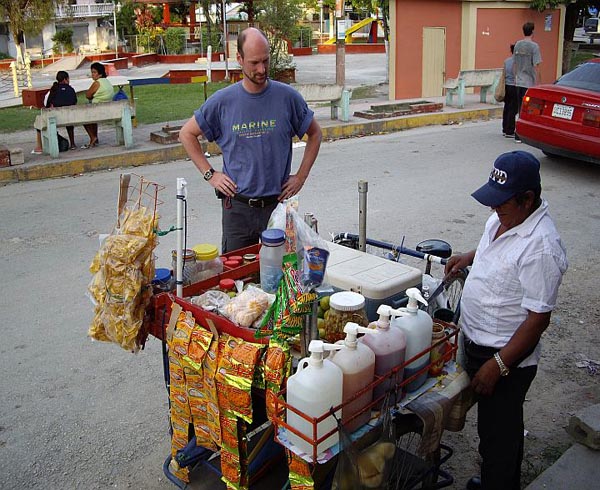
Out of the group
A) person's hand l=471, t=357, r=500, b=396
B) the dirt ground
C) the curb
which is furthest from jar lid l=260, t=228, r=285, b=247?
the curb

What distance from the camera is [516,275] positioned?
268cm

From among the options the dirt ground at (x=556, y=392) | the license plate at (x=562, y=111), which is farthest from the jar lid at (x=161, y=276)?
the license plate at (x=562, y=111)

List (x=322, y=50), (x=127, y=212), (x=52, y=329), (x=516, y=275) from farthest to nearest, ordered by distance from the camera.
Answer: (x=322, y=50), (x=52, y=329), (x=127, y=212), (x=516, y=275)

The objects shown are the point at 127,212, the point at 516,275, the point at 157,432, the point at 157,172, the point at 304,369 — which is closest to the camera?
the point at 304,369

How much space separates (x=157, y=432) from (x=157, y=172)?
6.95m

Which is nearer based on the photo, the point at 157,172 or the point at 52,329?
the point at 52,329

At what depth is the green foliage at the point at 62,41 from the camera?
38.2m

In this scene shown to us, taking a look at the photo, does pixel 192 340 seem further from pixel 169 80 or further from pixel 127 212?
pixel 169 80

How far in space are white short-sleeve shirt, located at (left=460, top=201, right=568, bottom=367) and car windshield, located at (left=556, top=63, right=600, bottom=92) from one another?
7.39 metres

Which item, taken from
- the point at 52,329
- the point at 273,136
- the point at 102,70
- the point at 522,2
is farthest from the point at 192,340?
the point at 522,2

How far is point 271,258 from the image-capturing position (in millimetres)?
3051

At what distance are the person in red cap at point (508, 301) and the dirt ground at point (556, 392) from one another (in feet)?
2.15

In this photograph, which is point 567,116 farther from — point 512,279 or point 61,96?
point 61,96

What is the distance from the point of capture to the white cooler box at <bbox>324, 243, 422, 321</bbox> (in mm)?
2836
